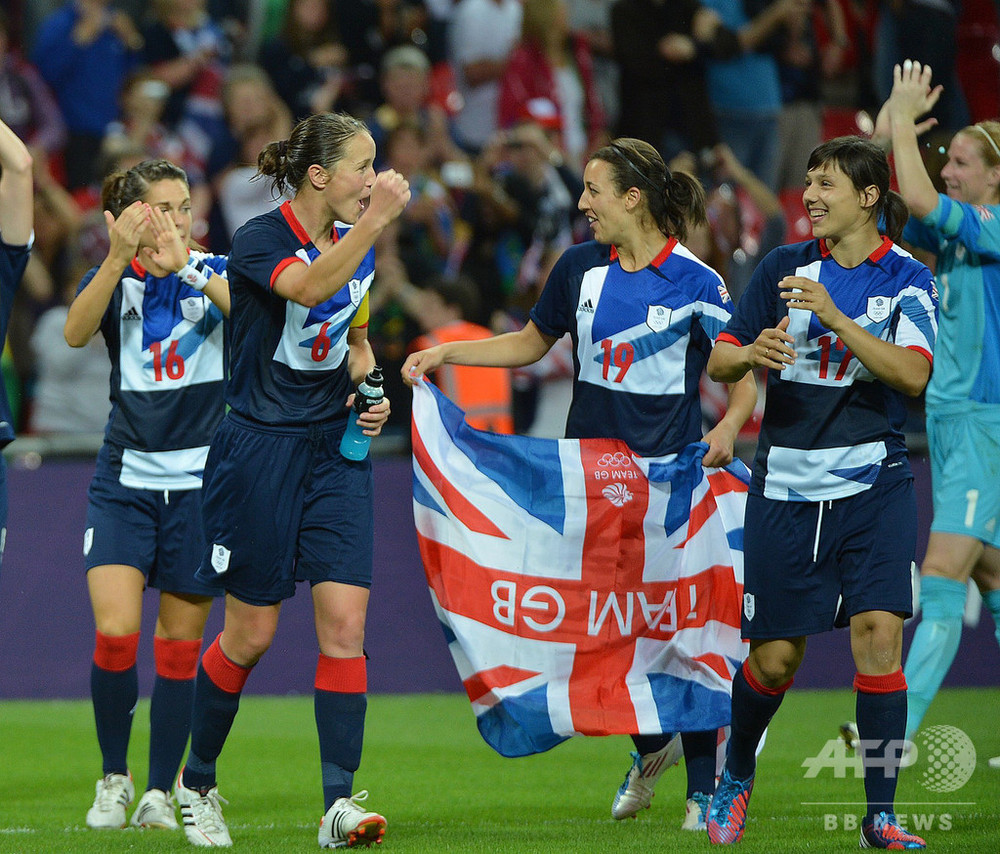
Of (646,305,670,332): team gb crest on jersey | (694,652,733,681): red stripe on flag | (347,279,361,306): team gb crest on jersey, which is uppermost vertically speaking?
(347,279,361,306): team gb crest on jersey

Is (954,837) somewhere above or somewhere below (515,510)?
below

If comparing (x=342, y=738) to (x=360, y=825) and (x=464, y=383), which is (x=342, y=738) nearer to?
(x=360, y=825)

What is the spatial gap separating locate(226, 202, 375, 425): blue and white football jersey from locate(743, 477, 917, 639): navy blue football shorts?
155 cm

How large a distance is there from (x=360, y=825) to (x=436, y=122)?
7.85m

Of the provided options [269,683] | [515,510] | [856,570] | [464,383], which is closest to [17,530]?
[269,683]

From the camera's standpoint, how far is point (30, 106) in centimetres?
1143

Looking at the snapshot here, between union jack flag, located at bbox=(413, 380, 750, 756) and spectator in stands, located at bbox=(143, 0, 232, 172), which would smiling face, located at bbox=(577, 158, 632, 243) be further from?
spectator in stands, located at bbox=(143, 0, 232, 172)

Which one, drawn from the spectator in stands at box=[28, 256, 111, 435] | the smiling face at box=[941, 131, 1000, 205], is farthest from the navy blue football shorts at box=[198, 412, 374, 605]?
the spectator in stands at box=[28, 256, 111, 435]

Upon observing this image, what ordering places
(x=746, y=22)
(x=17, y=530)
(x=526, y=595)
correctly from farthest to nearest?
(x=746, y=22)
(x=17, y=530)
(x=526, y=595)

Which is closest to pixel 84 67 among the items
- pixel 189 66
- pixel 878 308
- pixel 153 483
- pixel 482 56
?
pixel 189 66

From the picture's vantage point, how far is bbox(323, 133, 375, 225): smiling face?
473 cm

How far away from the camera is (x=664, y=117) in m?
11.2

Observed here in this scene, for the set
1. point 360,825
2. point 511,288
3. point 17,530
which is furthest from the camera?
point 511,288

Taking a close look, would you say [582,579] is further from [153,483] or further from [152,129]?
[152,129]
